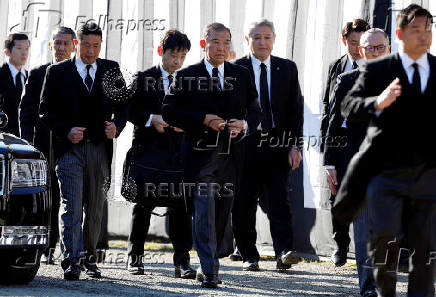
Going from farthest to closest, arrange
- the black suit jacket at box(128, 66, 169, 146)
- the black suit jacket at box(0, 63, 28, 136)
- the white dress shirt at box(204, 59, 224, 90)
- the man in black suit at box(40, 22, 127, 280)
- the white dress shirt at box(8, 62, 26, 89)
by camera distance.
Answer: the white dress shirt at box(8, 62, 26, 89)
the black suit jacket at box(0, 63, 28, 136)
the black suit jacket at box(128, 66, 169, 146)
the man in black suit at box(40, 22, 127, 280)
the white dress shirt at box(204, 59, 224, 90)

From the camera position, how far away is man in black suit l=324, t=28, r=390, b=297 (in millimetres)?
8188

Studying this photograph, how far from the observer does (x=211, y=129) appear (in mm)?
8773

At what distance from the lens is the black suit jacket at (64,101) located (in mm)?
9320

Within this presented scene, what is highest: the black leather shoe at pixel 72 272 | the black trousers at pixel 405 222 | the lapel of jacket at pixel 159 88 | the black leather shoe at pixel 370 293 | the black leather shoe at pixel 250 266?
the lapel of jacket at pixel 159 88

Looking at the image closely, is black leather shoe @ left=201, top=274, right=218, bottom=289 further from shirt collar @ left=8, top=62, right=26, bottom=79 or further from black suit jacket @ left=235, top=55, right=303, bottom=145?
shirt collar @ left=8, top=62, right=26, bottom=79

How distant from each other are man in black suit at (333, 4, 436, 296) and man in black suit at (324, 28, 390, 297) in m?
1.40

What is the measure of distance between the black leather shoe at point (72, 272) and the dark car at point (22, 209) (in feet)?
1.12

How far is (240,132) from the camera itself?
8.87 metres

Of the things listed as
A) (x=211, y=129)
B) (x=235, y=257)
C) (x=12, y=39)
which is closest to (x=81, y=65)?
(x=211, y=129)

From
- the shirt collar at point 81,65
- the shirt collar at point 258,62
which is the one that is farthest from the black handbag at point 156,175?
the shirt collar at point 258,62

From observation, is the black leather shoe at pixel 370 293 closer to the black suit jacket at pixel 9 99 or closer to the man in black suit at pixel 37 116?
the man in black suit at pixel 37 116

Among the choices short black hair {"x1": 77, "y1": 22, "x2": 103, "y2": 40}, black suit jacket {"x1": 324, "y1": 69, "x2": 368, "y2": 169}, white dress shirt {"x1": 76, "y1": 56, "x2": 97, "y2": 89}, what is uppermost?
short black hair {"x1": 77, "y1": 22, "x2": 103, "y2": 40}

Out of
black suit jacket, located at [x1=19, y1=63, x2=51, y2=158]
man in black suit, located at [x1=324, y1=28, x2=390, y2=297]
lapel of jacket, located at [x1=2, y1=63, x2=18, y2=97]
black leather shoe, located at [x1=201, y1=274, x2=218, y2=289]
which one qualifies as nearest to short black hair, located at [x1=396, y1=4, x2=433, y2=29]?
man in black suit, located at [x1=324, y1=28, x2=390, y2=297]

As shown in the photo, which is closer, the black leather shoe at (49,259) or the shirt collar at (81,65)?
the shirt collar at (81,65)
